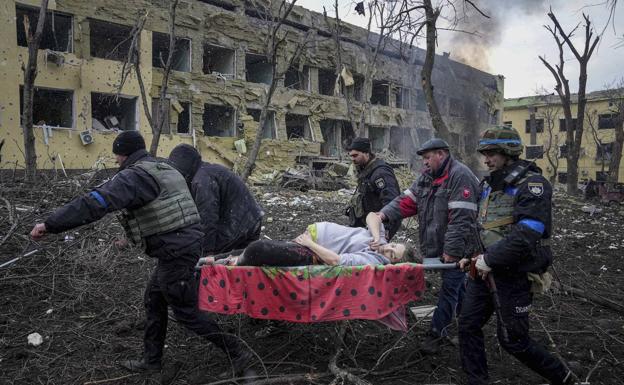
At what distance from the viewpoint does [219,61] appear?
71.4ft

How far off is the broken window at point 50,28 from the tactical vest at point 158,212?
14959 mm

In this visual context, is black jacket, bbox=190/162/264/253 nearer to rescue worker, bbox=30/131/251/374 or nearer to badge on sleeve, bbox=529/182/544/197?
rescue worker, bbox=30/131/251/374

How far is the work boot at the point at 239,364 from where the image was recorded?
11.1ft

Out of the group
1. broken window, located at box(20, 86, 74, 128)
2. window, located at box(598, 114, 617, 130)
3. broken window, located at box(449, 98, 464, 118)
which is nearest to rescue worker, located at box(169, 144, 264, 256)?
broken window, located at box(20, 86, 74, 128)

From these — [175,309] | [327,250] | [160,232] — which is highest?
[160,232]

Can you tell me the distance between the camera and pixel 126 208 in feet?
10.3

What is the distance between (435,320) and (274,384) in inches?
56.1

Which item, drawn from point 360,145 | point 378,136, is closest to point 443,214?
point 360,145

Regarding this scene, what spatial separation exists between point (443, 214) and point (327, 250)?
3.41 feet

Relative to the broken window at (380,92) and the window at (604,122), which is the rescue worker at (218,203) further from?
the window at (604,122)

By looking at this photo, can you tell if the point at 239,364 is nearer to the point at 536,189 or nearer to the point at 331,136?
the point at 536,189

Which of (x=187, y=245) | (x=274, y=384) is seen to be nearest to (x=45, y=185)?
(x=187, y=245)

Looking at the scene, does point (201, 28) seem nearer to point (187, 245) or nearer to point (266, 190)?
point (266, 190)

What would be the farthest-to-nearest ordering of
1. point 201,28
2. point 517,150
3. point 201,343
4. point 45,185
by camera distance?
1. point 201,28
2. point 45,185
3. point 201,343
4. point 517,150
